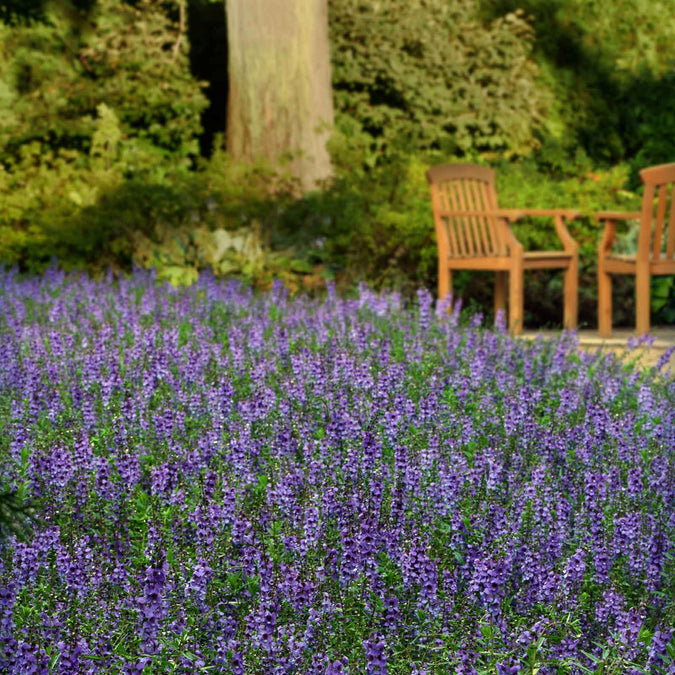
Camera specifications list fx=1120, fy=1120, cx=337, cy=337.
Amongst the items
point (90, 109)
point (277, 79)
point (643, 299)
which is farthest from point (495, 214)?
point (90, 109)

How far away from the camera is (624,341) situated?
8.40 m

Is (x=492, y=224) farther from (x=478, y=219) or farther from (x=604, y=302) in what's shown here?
(x=604, y=302)

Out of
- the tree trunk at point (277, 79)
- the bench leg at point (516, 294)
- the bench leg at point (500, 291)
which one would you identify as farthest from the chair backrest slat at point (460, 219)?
the tree trunk at point (277, 79)

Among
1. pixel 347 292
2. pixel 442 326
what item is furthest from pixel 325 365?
pixel 347 292

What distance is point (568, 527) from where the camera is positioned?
3.55 metres

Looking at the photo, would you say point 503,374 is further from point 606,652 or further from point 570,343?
point 606,652

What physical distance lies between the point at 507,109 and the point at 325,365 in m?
8.43

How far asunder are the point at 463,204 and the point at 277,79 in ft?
8.26

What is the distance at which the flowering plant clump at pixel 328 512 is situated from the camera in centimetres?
268

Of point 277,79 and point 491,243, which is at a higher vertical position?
point 277,79

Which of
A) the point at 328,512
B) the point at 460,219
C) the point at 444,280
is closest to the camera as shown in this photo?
the point at 328,512

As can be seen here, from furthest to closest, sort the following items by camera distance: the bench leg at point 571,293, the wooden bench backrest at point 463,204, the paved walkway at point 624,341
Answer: the wooden bench backrest at point 463,204, the bench leg at point 571,293, the paved walkway at point 624,341

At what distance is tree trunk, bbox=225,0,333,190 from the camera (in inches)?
416

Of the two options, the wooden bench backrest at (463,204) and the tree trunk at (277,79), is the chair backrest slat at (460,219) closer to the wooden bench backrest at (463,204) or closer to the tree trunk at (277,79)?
the wooden bench backrest at (463,204)
